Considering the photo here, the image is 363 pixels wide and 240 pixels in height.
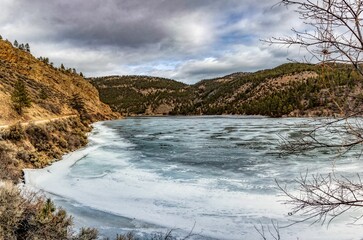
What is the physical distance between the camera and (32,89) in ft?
158

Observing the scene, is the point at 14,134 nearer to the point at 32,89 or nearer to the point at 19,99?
the point at 19,99

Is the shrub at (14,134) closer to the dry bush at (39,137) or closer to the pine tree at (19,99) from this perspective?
the dry bush at (39,137)

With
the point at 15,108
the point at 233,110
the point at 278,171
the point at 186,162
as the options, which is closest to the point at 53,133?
the point at 15,108

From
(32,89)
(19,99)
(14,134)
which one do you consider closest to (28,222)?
(14,134)

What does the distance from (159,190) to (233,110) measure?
121622 mm

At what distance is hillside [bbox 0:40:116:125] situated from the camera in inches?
1249

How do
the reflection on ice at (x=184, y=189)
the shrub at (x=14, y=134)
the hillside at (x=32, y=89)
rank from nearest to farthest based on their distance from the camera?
1. the reflection on ice at (x=184, y=189)
2. the shrub at (x=14, y=134)
3. the hillside at (x=32, y=89)

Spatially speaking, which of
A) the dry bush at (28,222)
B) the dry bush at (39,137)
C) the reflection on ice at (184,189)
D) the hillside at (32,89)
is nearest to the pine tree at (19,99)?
the hillside at (32,89)

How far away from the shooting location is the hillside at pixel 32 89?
31722 mm

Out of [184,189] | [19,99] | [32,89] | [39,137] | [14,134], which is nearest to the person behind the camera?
[184,189]

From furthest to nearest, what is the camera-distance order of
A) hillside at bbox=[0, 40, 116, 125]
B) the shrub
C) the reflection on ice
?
hillside at bbox=[0, 40, 116, 125] < the shrub < the reflection on ice

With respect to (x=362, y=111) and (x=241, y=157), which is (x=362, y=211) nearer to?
(x=362, y=111)

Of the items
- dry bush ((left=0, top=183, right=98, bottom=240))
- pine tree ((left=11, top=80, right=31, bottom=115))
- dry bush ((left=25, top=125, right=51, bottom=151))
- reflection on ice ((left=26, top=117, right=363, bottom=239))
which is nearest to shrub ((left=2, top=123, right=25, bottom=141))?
dry bush ((left=25, top=125, right=51, bottom=151))

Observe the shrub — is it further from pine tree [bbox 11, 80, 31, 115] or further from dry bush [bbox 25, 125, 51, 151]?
pine tree [bbox 11, 80, 31, 115]
